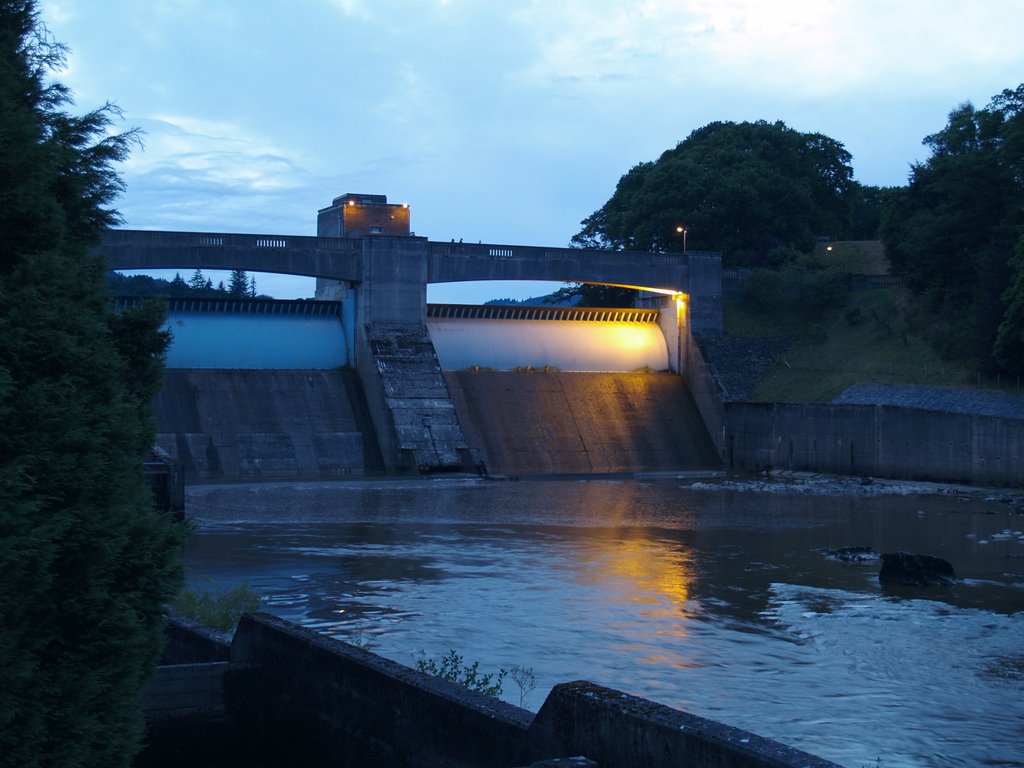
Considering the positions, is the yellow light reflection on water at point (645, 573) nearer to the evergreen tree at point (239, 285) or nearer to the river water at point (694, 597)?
the river water at point (694, 597)

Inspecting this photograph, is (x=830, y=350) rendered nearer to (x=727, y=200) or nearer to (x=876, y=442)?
(x=876, y=442)

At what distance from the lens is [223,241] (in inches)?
1542

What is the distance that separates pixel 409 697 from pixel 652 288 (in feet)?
126

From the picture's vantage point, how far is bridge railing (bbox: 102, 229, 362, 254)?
3794 centimetres

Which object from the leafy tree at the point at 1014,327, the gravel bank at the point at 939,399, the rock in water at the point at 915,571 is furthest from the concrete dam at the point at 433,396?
the rock in water at the point at 915,571

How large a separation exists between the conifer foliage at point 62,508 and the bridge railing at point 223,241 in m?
32.6

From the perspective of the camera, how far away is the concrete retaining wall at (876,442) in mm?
33594

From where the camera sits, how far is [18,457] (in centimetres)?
530

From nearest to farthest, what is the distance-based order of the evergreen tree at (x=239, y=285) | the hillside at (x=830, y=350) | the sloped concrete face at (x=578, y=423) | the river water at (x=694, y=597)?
1. the river water at (x=694, y=597)
2. the sloped concrete face at (x=578, y=423)
3. the hillside at (x=830, y=350)
4. the evergreen tree at (x=239, y=285)

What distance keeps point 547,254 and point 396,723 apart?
119ft

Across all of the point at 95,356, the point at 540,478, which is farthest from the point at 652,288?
the point at 95,356

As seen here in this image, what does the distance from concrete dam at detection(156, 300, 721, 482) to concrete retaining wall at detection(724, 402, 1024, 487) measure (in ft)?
6.10

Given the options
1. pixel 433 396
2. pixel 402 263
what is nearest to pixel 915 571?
pixel 433 396

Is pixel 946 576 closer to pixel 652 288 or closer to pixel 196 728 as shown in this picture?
pixel 196 728
